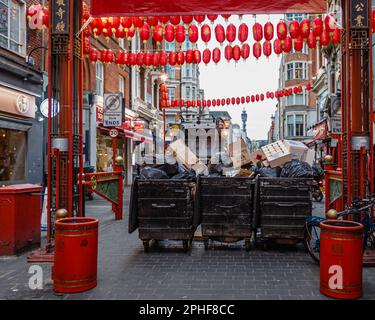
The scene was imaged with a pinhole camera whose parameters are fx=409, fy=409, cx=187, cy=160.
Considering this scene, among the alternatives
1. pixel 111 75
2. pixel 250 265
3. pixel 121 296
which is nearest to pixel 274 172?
pixel 250 265

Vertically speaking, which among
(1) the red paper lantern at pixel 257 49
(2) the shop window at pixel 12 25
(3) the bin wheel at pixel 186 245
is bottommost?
(3) the bin wheel at pixel 186 245

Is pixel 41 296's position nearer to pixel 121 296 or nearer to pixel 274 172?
pixel 121 296

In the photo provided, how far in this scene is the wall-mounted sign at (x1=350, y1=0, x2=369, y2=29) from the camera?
22.5 ft

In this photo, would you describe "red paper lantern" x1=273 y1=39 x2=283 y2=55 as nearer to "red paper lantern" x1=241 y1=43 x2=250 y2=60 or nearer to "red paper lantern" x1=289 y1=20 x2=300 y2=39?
"red paper lantern" x1=241 y1=43 x2=250 y2=60

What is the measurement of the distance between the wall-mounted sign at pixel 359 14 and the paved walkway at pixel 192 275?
158 inches

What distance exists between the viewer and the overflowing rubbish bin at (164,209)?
24.7ft

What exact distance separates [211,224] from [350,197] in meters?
2.50

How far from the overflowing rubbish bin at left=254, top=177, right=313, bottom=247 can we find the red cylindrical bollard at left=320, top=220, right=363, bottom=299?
2.31 m

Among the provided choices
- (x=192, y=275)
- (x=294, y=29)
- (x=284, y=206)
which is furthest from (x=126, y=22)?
(x=192, y=275)

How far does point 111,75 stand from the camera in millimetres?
24688

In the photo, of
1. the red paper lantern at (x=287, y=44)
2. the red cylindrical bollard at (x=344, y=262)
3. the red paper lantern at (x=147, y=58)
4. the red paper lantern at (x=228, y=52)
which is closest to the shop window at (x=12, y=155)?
the red paper lantern at (x=147, y=58)

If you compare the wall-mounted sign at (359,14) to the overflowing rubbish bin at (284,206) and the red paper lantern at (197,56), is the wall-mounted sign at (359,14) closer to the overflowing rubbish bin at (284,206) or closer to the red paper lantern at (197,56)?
the overflowing rubbish bin at (284,206)

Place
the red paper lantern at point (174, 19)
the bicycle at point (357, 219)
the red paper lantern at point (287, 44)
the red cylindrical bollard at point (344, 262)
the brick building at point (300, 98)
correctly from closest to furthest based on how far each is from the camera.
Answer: the red cylindrical bollard at point (344, 262)
the bicycle at point (357, 219)
the red paper lantern at point (174, 19)
the red paper lantern at point (287, 44)
the brick building at point (300, 98)

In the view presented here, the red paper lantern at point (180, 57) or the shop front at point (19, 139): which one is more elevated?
the red paper lantern at point (180, 57)
